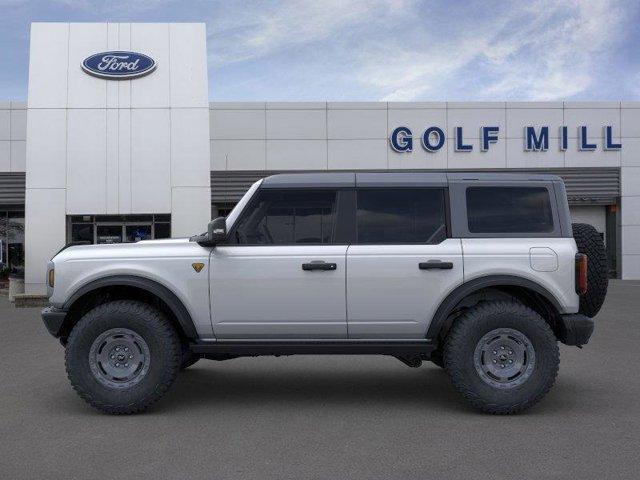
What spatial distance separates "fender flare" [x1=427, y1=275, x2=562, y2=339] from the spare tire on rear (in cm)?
46

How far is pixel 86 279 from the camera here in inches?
241

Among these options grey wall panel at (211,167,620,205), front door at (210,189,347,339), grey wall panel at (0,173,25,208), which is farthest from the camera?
grey wall panel at (211,167,620,205)

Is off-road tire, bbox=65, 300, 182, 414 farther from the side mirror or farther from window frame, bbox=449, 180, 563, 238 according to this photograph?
window frame, bbox=449, 180, 563, 238

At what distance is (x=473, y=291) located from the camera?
19.8 feet

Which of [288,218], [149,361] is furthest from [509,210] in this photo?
[149,361]

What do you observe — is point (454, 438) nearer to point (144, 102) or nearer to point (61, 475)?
point (61, 475)

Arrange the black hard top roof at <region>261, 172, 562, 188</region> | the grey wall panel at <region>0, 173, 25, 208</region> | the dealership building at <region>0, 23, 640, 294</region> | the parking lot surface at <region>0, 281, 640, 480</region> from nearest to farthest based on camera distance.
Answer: the parking lot surface at <region>0, 281, 640, 480</region> → the black hard top roof at <region>261, 172, 562, 188</region> → the dealership building at <region>0, 23, 640, 294</region> → the grey wall panel at <region>0, 173, 25, 208</region>

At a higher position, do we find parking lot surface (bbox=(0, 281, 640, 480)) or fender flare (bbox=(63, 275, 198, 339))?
fender flare (bbox=(63, 275, 198, 339))

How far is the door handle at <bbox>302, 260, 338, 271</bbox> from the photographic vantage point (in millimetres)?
5977

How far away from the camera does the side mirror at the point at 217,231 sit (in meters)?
→ 5.99

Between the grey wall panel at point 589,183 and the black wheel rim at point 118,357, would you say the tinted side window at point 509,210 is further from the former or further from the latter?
the grey wall panel at point 589,183

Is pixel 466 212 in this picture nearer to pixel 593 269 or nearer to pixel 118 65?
pixel 593 269

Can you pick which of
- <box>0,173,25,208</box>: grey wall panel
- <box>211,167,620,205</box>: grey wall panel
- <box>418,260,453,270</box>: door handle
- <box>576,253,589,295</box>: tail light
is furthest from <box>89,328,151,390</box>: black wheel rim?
<box>0,173,25,208</box>: grey wall panel

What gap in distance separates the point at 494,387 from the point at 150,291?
9.70 ft
